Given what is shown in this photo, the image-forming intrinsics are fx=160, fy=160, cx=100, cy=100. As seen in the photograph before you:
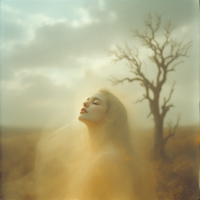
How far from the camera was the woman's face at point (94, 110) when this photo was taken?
3.86ft

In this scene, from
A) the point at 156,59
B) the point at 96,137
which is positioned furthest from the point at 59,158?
the point at 156,59

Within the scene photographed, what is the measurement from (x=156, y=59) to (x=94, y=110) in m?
0.78

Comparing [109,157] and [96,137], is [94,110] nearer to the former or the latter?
[96,137]

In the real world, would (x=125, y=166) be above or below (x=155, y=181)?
above

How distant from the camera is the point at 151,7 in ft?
4.96

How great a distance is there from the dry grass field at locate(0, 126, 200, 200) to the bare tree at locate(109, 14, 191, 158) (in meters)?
0.15

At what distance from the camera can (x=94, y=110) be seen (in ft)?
3.93

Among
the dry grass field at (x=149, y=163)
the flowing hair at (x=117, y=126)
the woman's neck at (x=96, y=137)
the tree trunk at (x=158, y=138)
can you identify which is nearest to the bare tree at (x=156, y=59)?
the tree trunk at (x=158, y=138)

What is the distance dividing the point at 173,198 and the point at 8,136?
155 cm

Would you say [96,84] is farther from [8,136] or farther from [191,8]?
[191,8]

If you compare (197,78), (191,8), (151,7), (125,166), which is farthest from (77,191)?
(191,8)

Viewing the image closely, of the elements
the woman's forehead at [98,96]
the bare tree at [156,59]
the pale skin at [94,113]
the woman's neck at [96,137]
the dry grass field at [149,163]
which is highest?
the bare tree at [156,59]

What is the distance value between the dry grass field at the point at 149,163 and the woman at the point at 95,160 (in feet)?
0.40

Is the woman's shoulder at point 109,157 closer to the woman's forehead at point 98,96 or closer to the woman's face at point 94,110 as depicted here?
the woman's face at point 94,110
